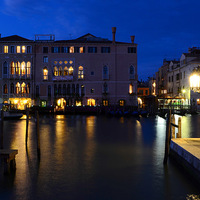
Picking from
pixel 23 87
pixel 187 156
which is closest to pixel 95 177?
pixel 187 156

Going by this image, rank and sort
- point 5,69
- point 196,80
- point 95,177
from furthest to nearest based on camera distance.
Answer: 1. point 5,69
2. point 196,80
3. point 95,177

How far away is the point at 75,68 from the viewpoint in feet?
140

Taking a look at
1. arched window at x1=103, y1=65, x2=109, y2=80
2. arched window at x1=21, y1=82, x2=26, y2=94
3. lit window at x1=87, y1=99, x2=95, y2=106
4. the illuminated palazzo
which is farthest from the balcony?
arched window at x1=103, y1=65, x2=109, y2=80

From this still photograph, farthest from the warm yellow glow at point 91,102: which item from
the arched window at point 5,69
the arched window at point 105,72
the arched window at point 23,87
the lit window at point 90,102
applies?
the arched window at point 5,69

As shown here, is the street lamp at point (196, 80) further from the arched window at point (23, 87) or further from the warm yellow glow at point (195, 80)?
the arched window at point (23, 87)

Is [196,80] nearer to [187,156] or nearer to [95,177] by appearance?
[187,156]

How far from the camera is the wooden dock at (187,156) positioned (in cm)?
758

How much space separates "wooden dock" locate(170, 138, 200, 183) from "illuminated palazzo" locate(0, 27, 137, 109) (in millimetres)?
32412

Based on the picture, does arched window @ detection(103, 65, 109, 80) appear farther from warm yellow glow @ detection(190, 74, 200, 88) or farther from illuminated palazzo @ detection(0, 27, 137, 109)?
warm yellow glow @ detection(190, 74, 200, 88)

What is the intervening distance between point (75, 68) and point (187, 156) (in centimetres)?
3568

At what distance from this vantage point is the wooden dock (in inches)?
299

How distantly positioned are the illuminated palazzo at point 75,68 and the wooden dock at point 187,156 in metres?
32.4

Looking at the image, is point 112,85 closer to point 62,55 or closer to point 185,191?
point 62,55

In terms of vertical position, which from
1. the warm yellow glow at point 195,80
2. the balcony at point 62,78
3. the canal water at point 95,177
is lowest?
the canal water at point 95,177
